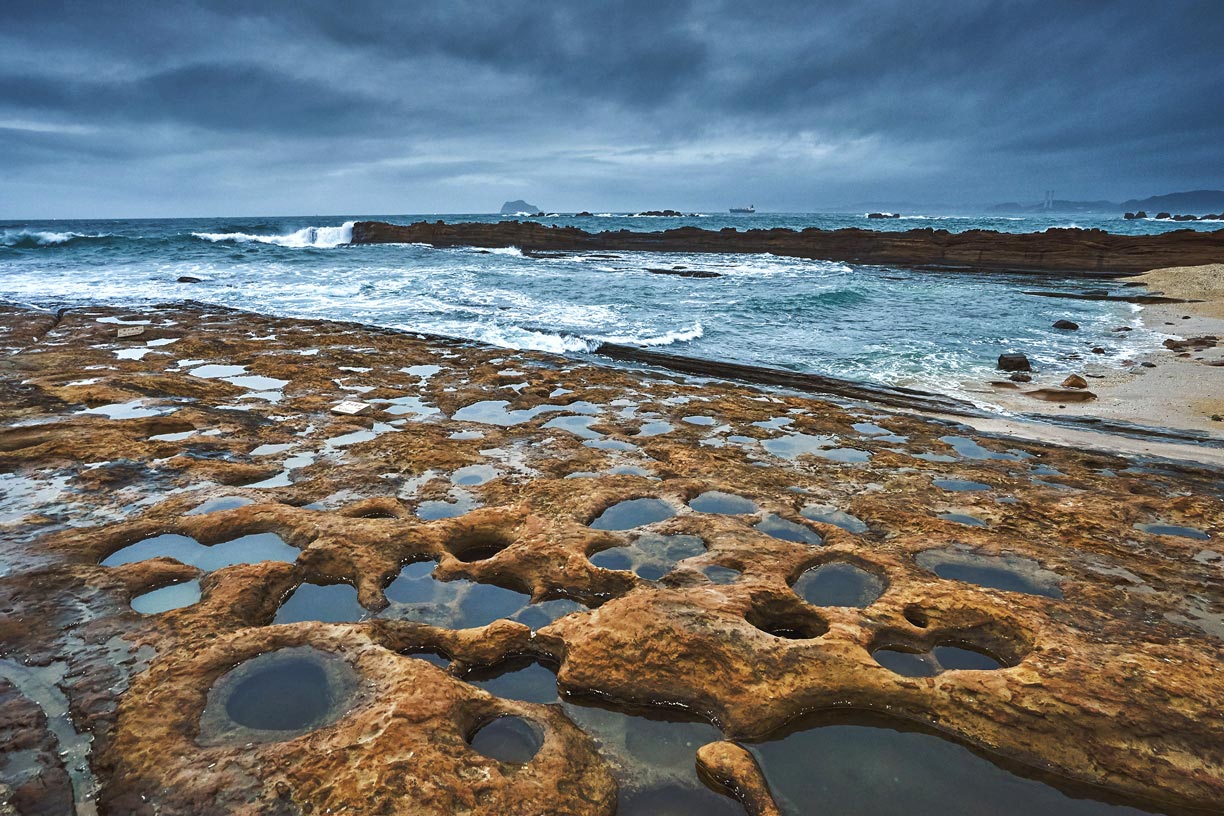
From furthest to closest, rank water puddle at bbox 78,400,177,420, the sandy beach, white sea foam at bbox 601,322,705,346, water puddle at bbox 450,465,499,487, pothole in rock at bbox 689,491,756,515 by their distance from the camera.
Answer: white sea foam at bbox 601,322,705,346
the sandy beach
water puddle at bbox 78,400,177,420
water puddle at bbox 450,465,499,487
pothole in rock at bbox 689,491,756,515

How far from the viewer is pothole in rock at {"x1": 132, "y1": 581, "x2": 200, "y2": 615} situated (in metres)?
3.35

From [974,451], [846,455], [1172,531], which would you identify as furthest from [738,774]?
[974,451]

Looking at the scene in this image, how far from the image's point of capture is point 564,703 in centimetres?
285

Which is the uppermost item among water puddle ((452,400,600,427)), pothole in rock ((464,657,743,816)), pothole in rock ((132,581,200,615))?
water puddle ((452,400,600,427))

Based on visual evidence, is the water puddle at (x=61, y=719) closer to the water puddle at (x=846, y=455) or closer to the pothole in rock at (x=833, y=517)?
the pothole in rock at (x=833, y=517)

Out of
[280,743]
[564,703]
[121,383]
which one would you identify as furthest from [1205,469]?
[121,383]

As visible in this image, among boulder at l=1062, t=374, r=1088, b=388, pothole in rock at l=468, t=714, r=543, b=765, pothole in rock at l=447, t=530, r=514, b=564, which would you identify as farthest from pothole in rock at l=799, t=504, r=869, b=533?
boulder at l=1062, t=374, r=1088, b=388

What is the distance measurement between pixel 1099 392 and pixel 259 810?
1158 centimetres

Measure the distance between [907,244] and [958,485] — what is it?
3681 centimetres

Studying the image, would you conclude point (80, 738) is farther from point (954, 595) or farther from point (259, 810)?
point (954, 595)

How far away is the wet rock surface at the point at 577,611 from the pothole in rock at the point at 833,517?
0.11 feet

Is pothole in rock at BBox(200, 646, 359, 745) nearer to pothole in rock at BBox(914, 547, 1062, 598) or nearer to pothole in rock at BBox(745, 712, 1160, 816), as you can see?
pothole in rock at BBox(745, 712, 1160, 816)

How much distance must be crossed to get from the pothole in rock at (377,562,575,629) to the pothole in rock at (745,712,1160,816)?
1.36 metres

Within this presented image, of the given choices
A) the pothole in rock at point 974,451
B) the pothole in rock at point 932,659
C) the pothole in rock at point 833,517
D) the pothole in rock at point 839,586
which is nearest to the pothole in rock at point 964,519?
the pothole in rock at point 833,517
